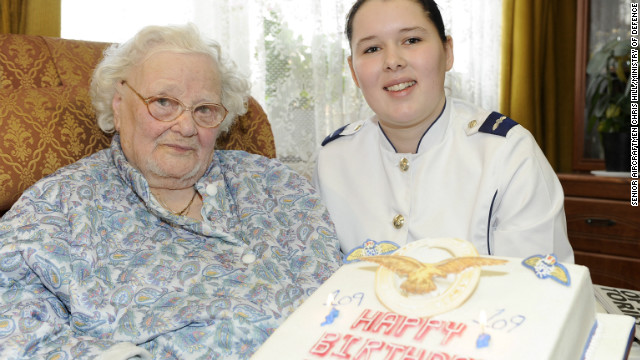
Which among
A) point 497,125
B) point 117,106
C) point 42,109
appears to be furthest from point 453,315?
point 42,109

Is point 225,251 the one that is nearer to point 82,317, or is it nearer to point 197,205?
point 197,205

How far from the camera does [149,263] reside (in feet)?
3.97

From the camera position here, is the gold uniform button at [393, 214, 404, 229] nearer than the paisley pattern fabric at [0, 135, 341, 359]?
No

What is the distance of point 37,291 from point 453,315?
2.85 ft

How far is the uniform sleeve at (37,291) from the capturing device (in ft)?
3.19

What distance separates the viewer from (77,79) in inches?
64.6

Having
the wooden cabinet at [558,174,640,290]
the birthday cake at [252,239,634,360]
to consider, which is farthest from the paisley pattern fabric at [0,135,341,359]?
the wooden cabinet at [558,174,640,290]

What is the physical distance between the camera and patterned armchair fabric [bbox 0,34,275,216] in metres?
1.39

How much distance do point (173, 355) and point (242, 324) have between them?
15 centimetres

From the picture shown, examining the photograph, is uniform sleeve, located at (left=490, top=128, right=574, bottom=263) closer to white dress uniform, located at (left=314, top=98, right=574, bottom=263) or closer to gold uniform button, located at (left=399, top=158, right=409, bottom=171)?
white dress uniform, located at (left=314, top=98, right=574, bottom=263)

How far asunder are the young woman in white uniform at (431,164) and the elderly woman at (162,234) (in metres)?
0.19

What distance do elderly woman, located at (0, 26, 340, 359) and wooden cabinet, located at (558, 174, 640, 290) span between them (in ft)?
6.06

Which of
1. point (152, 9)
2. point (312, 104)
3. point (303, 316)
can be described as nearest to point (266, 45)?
point (312, 104)

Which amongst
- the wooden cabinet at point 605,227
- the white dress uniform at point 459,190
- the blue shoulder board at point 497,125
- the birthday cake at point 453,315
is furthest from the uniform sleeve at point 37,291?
the wooden cabinet at point 605,227
